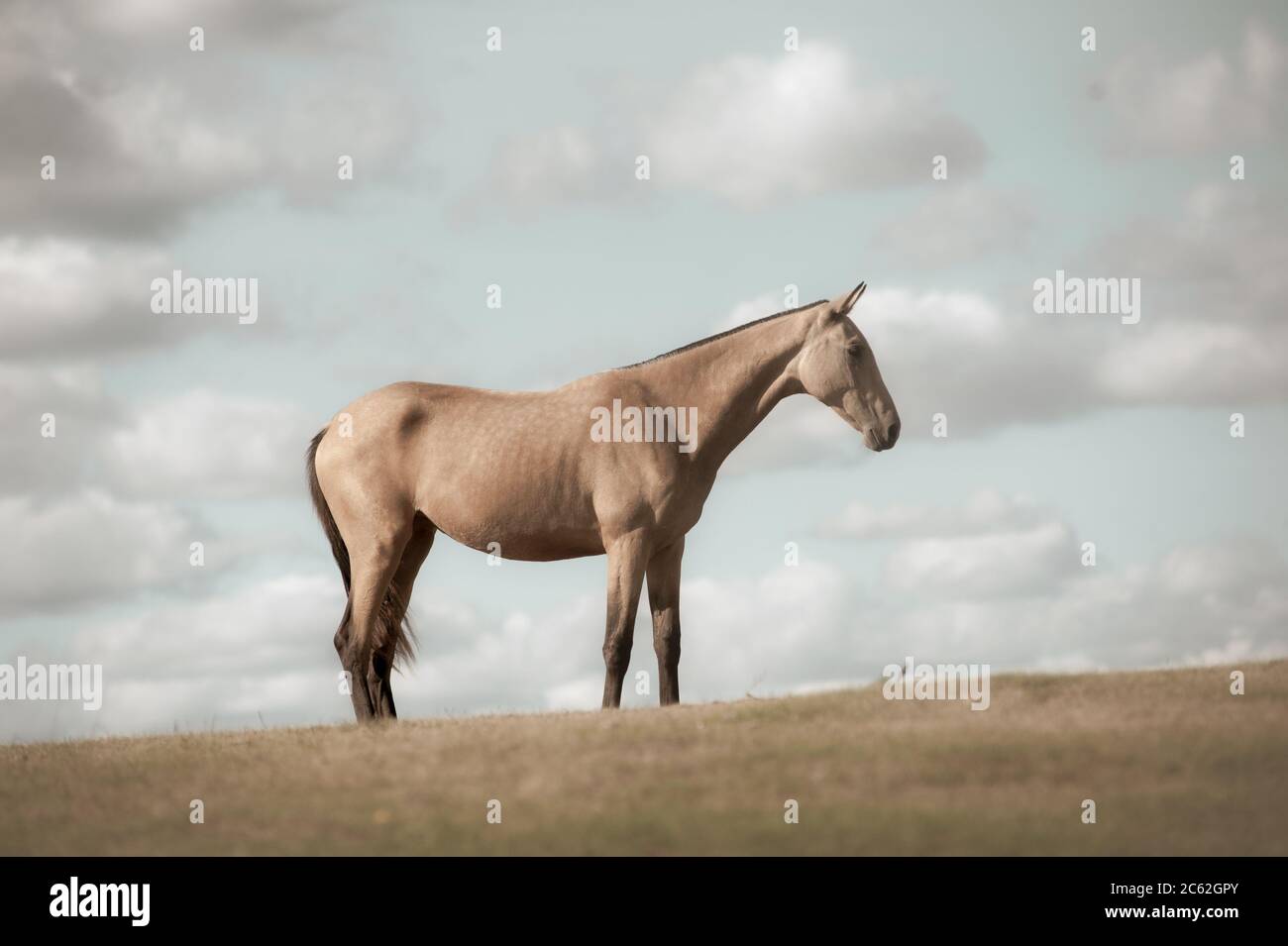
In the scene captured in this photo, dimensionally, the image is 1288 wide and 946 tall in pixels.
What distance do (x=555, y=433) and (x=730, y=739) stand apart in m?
4.56

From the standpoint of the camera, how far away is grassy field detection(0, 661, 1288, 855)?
9.19 m

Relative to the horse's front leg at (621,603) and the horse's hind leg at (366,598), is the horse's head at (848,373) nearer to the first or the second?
the horse's front leg at (621,603)

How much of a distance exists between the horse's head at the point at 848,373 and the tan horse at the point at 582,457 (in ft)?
0.05

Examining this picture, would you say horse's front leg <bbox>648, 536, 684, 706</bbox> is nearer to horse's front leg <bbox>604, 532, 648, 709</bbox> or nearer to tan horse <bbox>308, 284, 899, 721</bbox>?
tan horse <bbox>308, 284, 899, 721</bbox>

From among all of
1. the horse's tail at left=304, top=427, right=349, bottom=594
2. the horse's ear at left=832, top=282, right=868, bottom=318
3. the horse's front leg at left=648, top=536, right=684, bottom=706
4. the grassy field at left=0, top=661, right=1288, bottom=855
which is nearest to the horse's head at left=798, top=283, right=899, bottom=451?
the horse's ear at left=832, top=282, right=868, bottom=318

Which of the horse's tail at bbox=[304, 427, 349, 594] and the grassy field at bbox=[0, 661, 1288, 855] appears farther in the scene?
the horse's tail at bbox=[304, 427, 349, 594]

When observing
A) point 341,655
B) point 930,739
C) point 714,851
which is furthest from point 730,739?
point 341,655

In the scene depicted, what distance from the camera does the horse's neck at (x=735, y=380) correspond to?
14.9m

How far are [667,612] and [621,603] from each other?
904 mm

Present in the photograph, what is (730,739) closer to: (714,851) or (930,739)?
(930,739)

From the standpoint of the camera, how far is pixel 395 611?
15641 millimetres

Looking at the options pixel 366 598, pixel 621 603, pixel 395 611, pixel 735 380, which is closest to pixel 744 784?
pixel 621 603

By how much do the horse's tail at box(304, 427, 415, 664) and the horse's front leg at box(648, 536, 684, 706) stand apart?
2817mm

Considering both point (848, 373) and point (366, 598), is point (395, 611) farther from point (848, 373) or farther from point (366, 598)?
point (848, 373)
